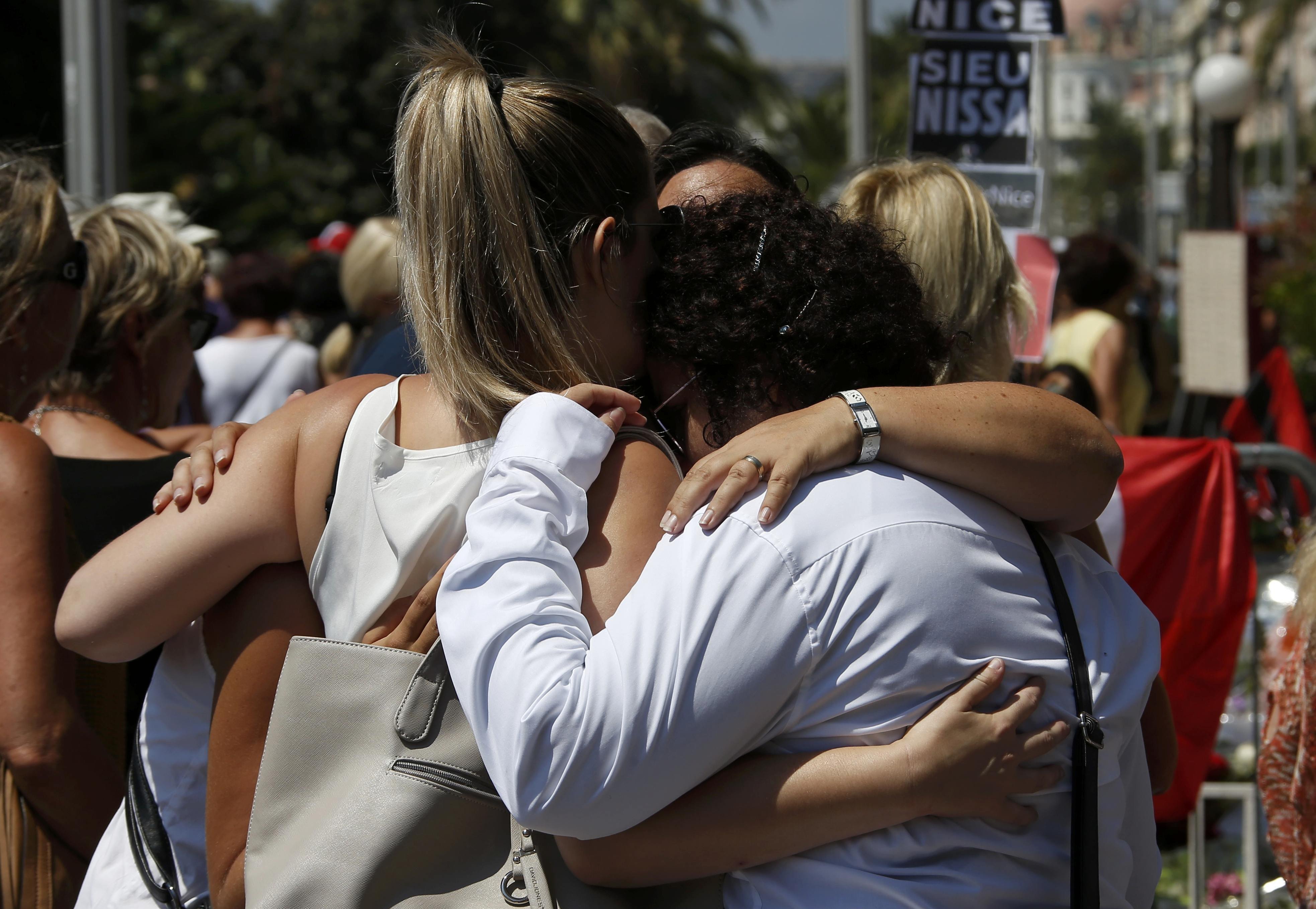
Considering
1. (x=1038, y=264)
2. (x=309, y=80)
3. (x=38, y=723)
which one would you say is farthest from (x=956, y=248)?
(x=309, y=80)

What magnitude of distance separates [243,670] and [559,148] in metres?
0.82

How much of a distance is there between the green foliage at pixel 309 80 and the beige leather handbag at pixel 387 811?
19982 millimetres

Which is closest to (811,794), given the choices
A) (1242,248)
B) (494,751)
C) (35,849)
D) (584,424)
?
(494,751)

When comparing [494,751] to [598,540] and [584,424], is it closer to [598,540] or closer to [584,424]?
[598,540]

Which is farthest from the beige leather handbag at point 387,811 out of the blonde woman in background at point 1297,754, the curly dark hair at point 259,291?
the curly dark hair at point 259,291

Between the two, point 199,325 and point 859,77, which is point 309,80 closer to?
point 859,77

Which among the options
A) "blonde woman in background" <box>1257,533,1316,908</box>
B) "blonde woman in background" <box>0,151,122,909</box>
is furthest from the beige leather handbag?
"blonde woman in background" <box>1257,533,1316,908</box>

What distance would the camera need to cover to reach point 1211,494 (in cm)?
378

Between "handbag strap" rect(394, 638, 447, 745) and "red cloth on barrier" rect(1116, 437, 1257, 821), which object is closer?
"handbag strap" rect(394, 638, 447, 745)

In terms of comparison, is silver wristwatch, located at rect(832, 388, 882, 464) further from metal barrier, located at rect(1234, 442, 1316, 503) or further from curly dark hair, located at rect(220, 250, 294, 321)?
curly dark hair, located at rect(220, 250, 294, 321)

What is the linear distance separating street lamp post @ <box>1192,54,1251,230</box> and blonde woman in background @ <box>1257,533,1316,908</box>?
29.0 ft

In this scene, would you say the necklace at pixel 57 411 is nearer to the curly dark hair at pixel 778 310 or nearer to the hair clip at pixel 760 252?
the curly dark hair at pixel 778 310

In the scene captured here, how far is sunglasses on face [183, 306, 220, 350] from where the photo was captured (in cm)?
306

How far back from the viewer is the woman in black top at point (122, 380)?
254cm
